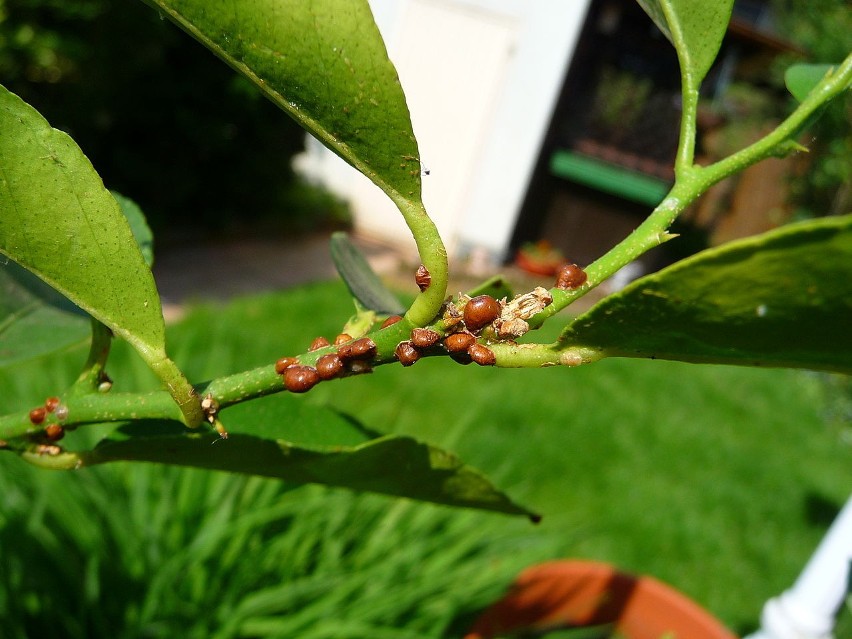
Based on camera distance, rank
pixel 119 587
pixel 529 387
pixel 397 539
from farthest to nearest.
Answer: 1. pixel 529 387
2. pixel 397 539
3. pixel 119 587

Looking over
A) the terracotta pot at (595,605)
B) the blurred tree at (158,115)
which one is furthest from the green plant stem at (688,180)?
the blurred tree at (158,115)

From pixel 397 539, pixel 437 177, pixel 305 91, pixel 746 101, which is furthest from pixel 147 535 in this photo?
pixel 746 101

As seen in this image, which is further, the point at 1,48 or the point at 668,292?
the point at 1,48

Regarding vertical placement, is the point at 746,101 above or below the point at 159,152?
above

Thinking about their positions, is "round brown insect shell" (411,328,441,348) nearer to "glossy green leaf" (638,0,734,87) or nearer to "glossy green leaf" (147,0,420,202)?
"glossy green leaf" (147,0,420,202)

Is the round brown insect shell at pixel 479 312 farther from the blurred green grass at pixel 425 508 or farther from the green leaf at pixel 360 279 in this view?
the blurred green grass at pixel 425 508

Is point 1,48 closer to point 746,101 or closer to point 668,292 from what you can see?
point 668,292

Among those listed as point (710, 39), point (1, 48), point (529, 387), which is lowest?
point (529, 387)
